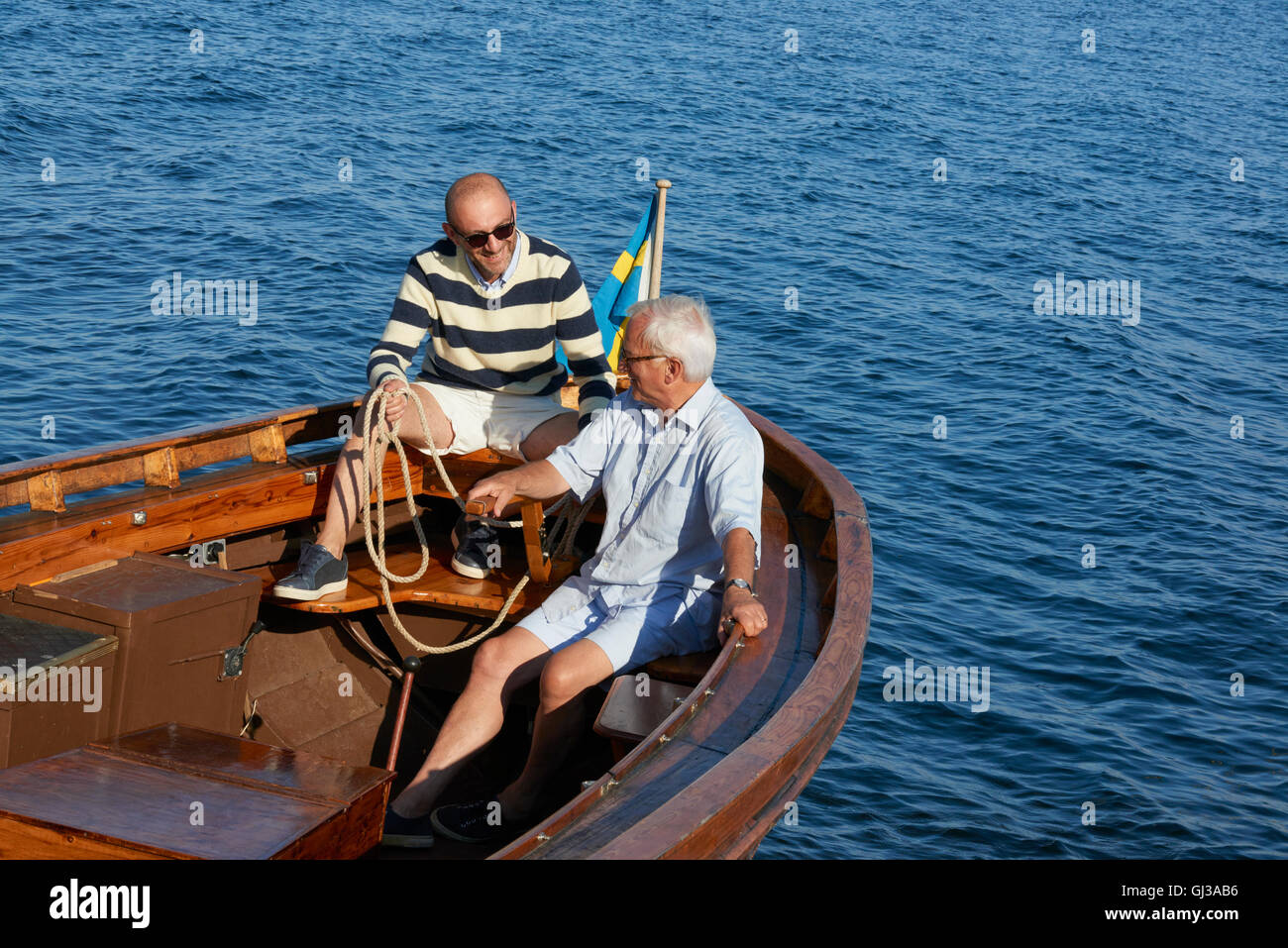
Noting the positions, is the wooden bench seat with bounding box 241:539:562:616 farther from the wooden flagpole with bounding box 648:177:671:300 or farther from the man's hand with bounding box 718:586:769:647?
the wooden flagpole with bounding box 648:177:671:300

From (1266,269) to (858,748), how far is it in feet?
39.8

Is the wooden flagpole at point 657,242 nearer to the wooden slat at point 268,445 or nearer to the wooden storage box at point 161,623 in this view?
the wooden slat at point 268,445

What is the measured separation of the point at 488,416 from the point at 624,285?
2221 mm

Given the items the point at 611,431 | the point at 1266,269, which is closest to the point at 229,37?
the point at 1266,269

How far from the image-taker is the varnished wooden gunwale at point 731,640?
2.95 m

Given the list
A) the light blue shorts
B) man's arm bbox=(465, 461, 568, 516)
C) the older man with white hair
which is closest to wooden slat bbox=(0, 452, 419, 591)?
man's arm bbox=(465, 461, 568, 516)

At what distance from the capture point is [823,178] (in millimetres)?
19094

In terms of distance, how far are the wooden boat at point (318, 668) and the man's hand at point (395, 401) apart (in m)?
0.52

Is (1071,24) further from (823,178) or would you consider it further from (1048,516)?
(1048,516)

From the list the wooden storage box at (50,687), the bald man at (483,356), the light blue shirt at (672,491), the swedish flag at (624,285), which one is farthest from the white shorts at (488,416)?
the swedish flag at (624,285)

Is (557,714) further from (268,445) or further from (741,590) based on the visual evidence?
(268,445)

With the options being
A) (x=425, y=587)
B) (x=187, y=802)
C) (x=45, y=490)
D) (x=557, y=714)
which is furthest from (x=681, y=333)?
(x=45, y=490)

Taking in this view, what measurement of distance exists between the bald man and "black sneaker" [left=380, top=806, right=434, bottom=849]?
865 millimetres

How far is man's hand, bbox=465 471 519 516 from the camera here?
3912mm
